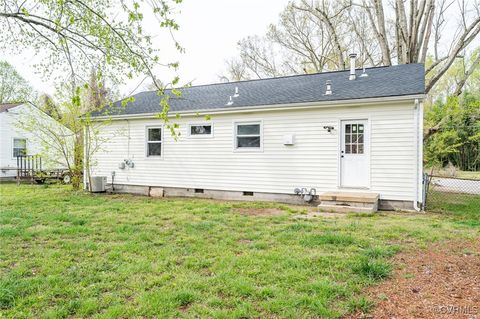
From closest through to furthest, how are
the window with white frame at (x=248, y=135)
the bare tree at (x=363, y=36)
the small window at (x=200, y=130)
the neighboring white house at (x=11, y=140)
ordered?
the window with white frame at (x=248, y=135) → the small window at (x=200, y=130) → the bare tree at (x=363, y=36) → the neighboring white house at (x=11, y=140)

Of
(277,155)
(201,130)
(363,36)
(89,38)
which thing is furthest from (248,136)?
(363,36)

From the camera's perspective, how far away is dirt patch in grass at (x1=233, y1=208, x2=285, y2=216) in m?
7.47

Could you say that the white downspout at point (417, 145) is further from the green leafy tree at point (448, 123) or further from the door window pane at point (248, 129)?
the door window pane at point (248, 129)

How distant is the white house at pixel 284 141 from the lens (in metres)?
8.20

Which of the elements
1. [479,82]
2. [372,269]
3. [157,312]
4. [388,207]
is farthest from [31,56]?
[479,82]

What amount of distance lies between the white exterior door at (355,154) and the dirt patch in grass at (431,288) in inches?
167

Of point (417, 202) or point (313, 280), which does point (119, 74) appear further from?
point (417, 202)

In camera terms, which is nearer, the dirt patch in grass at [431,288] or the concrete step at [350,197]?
the dirt patch in grass at [431,288]

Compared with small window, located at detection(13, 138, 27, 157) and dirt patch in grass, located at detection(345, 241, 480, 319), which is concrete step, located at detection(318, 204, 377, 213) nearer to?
dirt patch in grass, located at detection(345, 241, 480, 319)

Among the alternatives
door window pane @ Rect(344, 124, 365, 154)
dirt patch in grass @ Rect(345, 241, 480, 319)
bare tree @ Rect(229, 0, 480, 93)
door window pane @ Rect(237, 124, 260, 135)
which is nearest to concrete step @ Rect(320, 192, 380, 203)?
door window pane @ Rect(344, 124, 365, 154)

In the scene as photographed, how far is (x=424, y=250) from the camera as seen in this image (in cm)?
455

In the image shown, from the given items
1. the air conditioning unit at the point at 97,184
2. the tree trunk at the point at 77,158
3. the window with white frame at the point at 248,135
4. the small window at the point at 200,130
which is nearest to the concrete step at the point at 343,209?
the window with white frame at the point at 248,135

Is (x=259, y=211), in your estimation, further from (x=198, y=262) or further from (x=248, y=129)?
(x=198, y=262)

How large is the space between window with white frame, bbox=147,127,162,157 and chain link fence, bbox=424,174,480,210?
27.0ft
